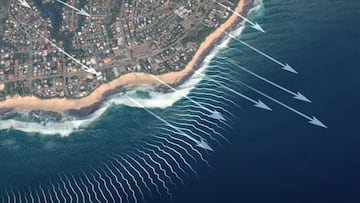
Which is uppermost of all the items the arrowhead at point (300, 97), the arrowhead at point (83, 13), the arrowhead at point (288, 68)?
the arrowhead at point (83, 13)

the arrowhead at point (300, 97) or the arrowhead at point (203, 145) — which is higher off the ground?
the arrowhead at point (300, 97)

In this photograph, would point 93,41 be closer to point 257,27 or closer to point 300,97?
point 257,27

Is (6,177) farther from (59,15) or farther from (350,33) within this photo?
(350,33)

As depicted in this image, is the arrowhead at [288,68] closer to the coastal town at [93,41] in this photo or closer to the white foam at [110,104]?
the white foam at [110,104]

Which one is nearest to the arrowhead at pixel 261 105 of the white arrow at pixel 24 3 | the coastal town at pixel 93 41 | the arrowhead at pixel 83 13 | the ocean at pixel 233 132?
the ocean at pixel 233 132

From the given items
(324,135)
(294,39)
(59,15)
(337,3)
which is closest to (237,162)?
(324,135)

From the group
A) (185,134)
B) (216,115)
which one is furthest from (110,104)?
(216,115)
